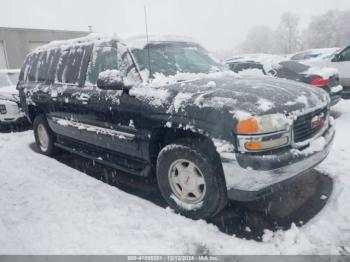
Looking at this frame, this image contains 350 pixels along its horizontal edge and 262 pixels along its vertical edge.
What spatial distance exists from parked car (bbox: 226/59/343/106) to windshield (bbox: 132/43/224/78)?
2.90 m

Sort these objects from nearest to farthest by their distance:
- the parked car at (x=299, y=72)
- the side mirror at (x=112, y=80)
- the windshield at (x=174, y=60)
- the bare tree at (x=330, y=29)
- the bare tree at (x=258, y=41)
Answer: the side mirror at (x=112, y=80), the windshield at (x=174, y=60), the parked car at (x=299, y=72), the bare tree at (x=330, y=29), the bare tree at (x=258, y=41)

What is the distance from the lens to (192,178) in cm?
321

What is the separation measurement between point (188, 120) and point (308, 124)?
1.21 metres

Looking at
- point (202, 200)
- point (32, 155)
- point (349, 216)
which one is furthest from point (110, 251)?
point (32, 155)

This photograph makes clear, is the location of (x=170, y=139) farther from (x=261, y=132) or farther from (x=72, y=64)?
(x=72, y=64)

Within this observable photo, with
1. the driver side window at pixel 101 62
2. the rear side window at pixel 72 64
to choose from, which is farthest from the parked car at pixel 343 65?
the rear side window at pixel 72 64

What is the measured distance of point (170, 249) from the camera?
2.80 metres

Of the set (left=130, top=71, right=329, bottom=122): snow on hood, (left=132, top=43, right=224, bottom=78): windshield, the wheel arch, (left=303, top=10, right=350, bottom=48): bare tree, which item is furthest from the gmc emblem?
(left=303, top=10, right=350, bottom=48): bare tree

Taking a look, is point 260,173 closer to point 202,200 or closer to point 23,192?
point 202,200

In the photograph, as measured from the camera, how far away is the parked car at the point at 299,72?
6.58 meters

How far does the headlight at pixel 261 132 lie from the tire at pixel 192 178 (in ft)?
1.33

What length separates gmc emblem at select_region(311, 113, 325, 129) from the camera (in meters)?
3.19

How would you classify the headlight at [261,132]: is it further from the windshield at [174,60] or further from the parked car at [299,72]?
the parked car at [299,72]

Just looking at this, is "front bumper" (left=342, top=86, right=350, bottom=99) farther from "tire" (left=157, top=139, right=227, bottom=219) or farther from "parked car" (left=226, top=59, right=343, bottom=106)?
"tire" (left=157, top=139, right=227, bottom=219)
